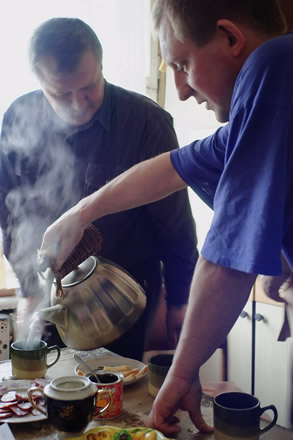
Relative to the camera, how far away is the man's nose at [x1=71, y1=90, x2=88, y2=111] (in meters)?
1.61

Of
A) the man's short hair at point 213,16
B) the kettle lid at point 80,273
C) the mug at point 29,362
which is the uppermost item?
the man's short hair at point 213,16

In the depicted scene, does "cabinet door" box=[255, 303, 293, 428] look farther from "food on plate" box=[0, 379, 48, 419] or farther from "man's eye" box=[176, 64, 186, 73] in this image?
"man's eye" box=[176, 64, 186, 73]

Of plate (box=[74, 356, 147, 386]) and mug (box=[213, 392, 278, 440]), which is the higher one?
mug (box=[213, 392, 278, 440])

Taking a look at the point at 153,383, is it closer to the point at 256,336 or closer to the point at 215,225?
the point at 215,225

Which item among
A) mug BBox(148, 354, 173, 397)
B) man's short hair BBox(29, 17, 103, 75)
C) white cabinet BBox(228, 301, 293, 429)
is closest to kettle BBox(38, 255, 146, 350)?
mug BBox(148, 354, 173, 397)

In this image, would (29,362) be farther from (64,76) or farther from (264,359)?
(264,359)

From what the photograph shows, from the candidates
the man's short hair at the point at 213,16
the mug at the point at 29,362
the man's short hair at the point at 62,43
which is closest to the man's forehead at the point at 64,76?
Result: the man's short hair at the point at 62,43

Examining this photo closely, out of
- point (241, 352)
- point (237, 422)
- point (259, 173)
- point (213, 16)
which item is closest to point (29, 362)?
point (237, 422)

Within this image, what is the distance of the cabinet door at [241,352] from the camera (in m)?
2.53

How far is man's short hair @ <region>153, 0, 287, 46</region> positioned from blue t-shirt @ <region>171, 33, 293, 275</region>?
0.12 meters

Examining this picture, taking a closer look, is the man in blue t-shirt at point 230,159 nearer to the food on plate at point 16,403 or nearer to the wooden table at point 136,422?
the wooden table at point 136,422

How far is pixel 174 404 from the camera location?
87cm

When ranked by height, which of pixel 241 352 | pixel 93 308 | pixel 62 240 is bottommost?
pixel 241 352

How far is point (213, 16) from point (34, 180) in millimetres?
1153
